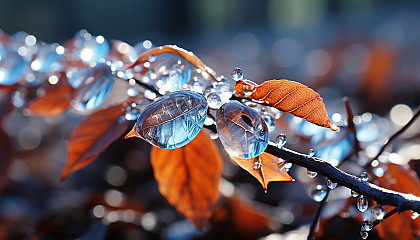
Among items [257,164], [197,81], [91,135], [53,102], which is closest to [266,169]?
[257,164]

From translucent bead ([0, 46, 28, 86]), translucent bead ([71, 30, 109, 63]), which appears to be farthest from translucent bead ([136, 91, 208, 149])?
translucent bead ([0, 46, 28, 86])

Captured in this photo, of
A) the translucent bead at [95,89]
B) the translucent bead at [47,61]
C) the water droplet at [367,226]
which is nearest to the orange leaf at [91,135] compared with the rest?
the translucent bead at [95,89]

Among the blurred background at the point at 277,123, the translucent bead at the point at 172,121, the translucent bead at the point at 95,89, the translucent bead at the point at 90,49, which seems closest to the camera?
the translucent bead at the point at 172,121

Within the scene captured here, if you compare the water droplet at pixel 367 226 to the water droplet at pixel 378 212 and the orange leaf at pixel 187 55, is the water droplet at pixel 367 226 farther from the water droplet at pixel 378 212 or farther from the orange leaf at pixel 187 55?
the orange leaf at pixel 187 55

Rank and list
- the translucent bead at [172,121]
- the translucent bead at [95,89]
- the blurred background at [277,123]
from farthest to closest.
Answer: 1. the blurred background at [277,123]
2. the translucent bead at [95,89]
3. the translucent bead at [172,121]

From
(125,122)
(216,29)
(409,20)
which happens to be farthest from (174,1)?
(125,122)

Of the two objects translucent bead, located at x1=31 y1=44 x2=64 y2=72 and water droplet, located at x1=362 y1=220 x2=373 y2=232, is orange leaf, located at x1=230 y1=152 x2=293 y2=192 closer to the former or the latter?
water droplet, located at x1=362 y1=220 x2=373 y2=232
